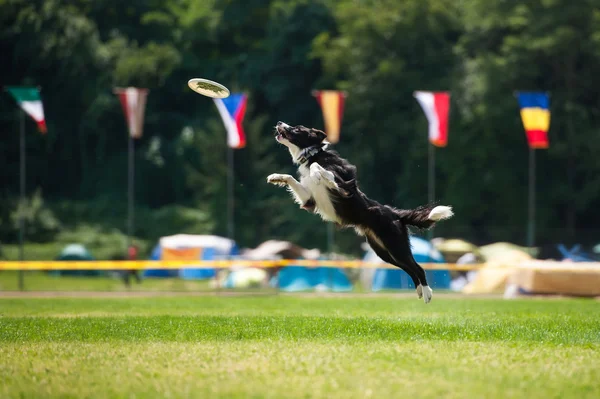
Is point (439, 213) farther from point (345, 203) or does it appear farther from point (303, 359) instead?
point (303, 359)

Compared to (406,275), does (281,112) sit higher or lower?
higher

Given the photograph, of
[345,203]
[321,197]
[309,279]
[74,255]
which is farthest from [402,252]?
[74,255]

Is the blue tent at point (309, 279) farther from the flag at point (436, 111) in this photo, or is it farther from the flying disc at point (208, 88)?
the flying disc at point (208, 88)

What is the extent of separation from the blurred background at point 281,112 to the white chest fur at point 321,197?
29.2 meters

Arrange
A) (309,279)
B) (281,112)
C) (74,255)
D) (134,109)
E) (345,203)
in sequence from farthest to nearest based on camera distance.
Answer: (281,112), (74,255), (309,279), (134,109), (345,203)

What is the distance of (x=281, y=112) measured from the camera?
6097cm

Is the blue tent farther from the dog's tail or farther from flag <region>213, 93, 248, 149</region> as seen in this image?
the dog's tail

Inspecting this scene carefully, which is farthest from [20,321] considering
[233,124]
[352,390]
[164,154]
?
[164,154]

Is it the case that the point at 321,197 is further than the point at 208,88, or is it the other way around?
the point at 208,88

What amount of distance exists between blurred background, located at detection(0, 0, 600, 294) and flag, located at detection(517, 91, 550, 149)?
9.40 meters

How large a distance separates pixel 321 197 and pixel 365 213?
66 centimetres

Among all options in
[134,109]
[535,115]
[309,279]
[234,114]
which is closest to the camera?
[234,114]

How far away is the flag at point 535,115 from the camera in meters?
32.9

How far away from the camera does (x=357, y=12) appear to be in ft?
184
